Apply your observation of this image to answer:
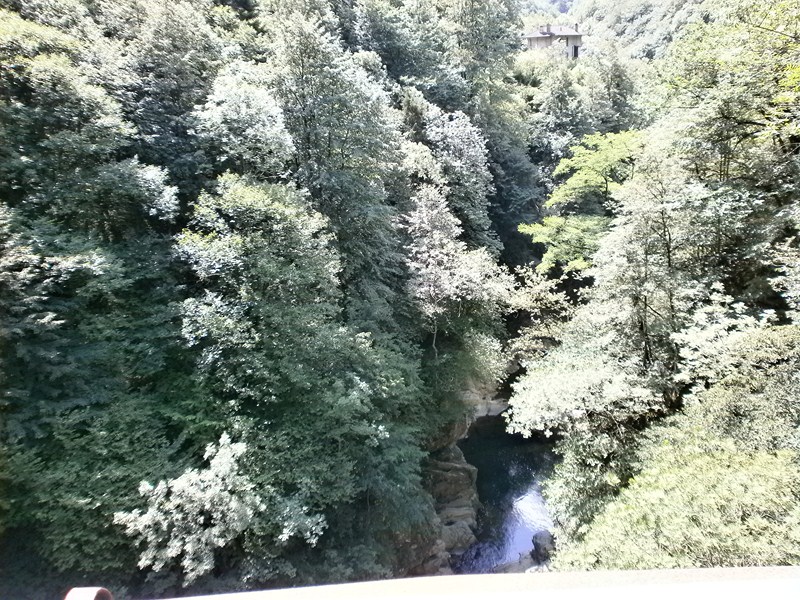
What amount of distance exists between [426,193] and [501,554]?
40.1 feet

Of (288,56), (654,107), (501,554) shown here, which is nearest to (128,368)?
(288,56)

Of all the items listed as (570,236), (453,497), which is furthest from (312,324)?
(570,236)

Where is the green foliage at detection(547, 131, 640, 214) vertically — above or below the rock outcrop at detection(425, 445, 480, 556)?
above

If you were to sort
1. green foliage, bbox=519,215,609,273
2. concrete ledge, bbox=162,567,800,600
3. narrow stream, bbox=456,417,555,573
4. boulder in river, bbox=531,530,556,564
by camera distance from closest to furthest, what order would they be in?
concrete ledge, bbox=162,567,800,600, boulder in river, bbox=531,530,556,564, narrow stream, bbox=456,417,555,573, green foliage, bbox=519,215,609,273

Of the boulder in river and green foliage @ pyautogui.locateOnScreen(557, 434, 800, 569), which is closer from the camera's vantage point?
green foliage @ pyautogui.locateOnScreen(557, 434, 800, 569)

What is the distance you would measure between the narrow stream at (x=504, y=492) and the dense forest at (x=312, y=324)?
3.73 metres

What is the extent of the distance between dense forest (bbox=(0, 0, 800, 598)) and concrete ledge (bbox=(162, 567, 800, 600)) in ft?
15.7

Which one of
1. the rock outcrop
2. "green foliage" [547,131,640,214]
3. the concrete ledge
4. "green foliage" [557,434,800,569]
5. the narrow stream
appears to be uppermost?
"green foliage" [547,131,640,214]

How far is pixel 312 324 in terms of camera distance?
9.42m

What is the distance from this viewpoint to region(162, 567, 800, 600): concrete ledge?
1071 mm

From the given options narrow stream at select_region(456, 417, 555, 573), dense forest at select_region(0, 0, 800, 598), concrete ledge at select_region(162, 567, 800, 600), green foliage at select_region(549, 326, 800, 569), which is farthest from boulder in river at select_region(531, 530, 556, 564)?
concrete ledge at select_region(162, 567, 800, 600)

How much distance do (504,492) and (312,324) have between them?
11.5 m

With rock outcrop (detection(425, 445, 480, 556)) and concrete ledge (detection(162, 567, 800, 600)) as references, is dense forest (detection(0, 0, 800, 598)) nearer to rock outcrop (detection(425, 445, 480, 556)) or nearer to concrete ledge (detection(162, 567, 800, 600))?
rock outcrop (detection(425, 445, 480, 556))

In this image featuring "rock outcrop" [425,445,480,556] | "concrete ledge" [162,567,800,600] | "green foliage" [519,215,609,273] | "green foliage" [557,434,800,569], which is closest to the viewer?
"concrete ledge" [162,567,800,600]
